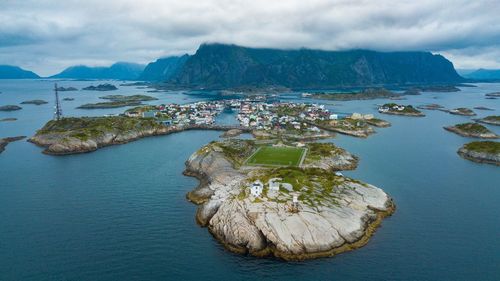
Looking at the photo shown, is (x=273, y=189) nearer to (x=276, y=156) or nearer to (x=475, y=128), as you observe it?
(x=276, y=156)

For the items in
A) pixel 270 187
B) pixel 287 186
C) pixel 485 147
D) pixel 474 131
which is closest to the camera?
pixel 270 187

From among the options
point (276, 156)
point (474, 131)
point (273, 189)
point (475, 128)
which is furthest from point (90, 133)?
point (475, 128)

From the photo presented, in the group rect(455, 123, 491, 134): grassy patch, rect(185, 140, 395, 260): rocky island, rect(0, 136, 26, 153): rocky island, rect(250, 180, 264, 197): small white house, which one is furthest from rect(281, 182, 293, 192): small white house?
rect(455, 123, 491, 134): grassy patch

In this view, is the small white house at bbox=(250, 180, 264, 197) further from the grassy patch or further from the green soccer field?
the grassy patch

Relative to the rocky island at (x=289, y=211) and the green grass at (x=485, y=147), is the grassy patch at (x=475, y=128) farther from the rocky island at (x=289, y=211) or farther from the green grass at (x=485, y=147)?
the rocky island at (x=289, y=211)

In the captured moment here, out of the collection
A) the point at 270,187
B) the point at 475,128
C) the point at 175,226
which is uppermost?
the point at 475,128

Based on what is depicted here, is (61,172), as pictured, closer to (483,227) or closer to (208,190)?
(208,190)
